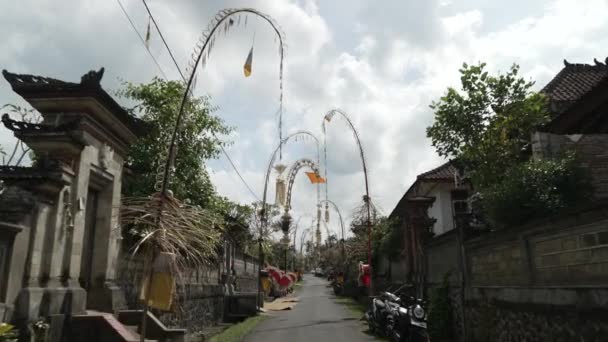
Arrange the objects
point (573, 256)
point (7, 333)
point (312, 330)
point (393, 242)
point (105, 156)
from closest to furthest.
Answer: point (7, 333) → point (573, 256) → point (105, 156) → point (312, 330) → point (393, 242)

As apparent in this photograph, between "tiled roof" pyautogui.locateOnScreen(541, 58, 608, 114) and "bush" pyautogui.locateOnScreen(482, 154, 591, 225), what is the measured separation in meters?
9.69

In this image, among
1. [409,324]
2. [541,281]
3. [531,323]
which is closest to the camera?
[541,281]

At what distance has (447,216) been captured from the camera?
26.7m

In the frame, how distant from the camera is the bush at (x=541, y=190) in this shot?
28.2 feet

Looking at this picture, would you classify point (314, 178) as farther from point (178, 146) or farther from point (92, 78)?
point (92, 78)

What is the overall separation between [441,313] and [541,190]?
538 centimetres

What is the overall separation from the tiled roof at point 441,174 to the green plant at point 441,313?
14.8 m

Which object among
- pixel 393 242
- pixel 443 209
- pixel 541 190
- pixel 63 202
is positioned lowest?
pixel 63 202

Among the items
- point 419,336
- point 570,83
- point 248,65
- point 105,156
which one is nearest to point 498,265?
point 419,336

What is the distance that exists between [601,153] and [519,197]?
137 inches

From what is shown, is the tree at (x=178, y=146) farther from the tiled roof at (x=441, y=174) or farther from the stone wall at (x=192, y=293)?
the tiled roof at (x=441, y=174)

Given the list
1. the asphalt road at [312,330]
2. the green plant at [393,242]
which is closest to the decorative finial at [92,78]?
the asphalt road at [312,330]

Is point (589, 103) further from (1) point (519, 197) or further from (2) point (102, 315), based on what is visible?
(2) point (102, 315)

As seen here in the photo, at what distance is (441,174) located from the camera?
2786cm
